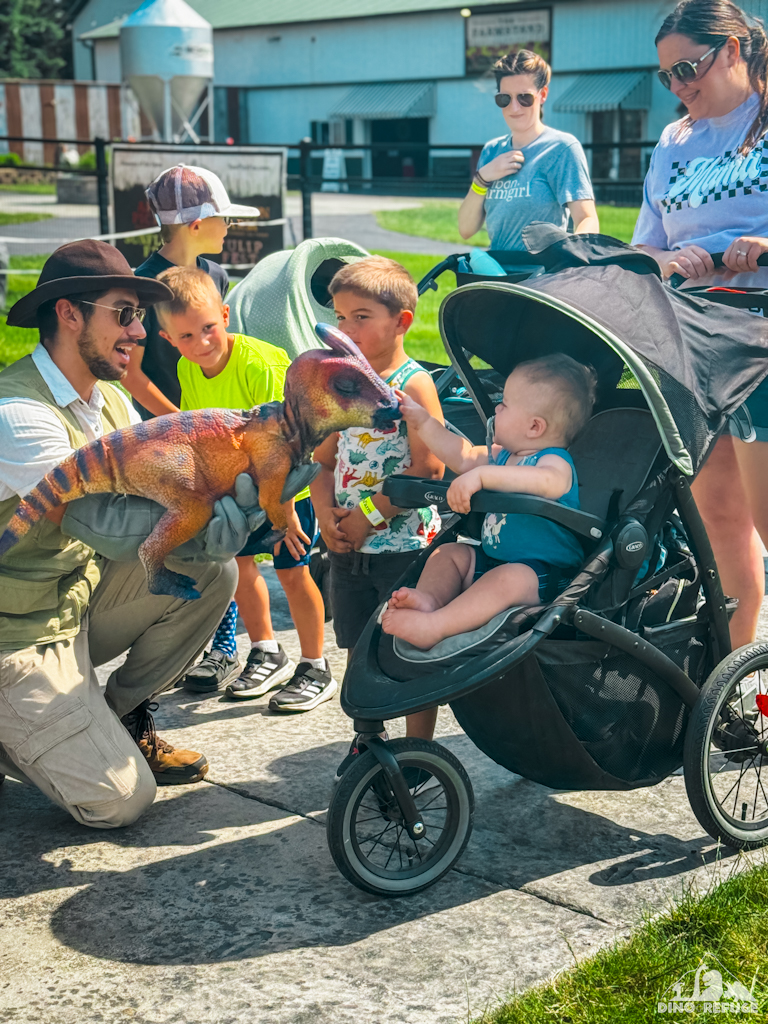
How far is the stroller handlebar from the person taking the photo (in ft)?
8.93

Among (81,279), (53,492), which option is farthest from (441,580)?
(81,279)

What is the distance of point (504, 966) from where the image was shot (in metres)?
2.58

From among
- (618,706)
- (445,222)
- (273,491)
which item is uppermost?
(445,222)

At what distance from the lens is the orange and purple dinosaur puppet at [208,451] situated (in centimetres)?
287

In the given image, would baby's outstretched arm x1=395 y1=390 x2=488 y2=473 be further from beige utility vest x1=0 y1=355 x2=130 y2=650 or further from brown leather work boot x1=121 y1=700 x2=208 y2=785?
brown leather work boot x1=121 y1=700 x2=208 y2=785

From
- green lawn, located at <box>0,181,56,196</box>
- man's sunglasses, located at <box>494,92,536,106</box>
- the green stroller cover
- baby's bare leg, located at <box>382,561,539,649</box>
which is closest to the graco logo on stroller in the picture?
baby's bare leg, located at <box>382,561,539,649</box>

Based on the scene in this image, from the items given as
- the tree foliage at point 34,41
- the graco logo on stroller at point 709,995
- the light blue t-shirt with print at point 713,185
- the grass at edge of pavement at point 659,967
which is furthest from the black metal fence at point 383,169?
the tree foliage at point 34,41

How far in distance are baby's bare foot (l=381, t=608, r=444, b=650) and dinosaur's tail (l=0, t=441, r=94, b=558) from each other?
843mm

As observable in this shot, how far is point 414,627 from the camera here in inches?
113

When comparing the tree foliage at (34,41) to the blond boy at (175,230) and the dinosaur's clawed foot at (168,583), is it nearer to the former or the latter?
the blond boy at (175,230)

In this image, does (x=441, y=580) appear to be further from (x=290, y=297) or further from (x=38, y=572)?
(x=290, y=297)

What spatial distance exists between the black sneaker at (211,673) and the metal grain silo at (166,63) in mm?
20251

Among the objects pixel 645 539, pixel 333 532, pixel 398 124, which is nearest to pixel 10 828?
pixel 333 532

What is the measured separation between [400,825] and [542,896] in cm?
39
